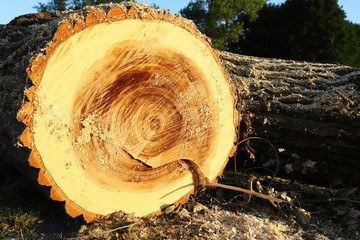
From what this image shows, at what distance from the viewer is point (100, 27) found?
2.06 meters

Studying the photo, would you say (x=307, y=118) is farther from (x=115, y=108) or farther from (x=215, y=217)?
(x=115, y=108)

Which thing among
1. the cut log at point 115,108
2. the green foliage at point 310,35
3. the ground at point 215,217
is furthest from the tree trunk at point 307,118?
the green foliage at point 310,35

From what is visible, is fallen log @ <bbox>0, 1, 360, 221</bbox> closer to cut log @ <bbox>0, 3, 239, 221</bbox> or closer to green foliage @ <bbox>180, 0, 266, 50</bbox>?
cut log @ <bbox>0, 3, 239, 221</bbox>

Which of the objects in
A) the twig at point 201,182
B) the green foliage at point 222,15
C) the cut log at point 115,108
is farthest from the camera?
the green foliage at point 222,15

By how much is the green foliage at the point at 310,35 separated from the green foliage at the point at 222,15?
0.70m

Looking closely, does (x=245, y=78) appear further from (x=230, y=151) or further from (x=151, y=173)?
(x=151, y=173)

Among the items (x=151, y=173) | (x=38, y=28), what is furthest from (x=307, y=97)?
(x=38, y=28)

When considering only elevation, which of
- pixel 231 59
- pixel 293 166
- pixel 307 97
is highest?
pixel 231 59

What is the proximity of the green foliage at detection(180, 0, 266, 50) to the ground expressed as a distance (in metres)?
9.81

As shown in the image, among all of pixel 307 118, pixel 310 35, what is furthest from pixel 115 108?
pixel 310 35

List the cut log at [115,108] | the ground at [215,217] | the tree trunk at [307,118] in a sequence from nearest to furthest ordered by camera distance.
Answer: the cut log at [115,108] → the ground at [215,217] → the tree trunk at [307,118]

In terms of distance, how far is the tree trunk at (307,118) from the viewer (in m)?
2.93

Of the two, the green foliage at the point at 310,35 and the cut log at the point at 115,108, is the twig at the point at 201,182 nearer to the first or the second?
the cut log at the point at 115,108

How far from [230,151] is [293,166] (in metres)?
0.61
